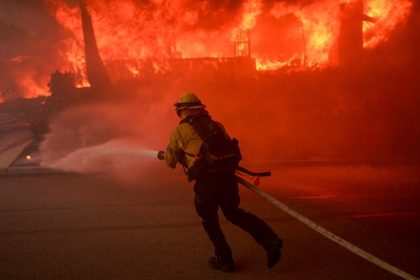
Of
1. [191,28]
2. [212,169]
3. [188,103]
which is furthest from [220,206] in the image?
[191,28]

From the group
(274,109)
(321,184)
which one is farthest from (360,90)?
(321,184)

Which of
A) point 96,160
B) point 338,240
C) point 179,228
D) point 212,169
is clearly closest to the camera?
point 338,240

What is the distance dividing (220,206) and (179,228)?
1552 mm

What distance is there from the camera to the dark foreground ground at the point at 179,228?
4.01 metres

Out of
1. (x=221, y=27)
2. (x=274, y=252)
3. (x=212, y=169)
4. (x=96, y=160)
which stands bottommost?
(x=274, y=252)

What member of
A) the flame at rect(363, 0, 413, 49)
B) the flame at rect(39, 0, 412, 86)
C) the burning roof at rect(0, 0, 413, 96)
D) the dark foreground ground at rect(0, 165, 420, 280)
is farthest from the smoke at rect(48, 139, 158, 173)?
the flame at rect(363, 0, 413, 49)

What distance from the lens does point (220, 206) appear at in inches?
150

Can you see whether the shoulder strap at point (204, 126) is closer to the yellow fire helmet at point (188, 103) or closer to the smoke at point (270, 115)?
the yellow fire helmet at point (188, 103)

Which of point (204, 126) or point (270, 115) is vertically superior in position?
point (204, 126)

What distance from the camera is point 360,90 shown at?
Result: 43.0 ft

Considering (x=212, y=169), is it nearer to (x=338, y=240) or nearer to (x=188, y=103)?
(x=188, y=103)

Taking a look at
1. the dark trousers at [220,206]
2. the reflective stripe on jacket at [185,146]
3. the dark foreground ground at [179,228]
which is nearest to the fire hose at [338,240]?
the dark trousers at [220,206]

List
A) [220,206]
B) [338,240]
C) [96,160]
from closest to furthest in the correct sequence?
[338,240], [220,206], [96,160]

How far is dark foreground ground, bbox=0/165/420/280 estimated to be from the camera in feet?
13.1
